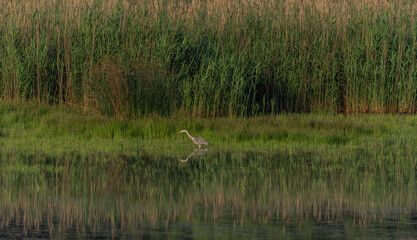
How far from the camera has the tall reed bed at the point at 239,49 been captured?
60.6ft

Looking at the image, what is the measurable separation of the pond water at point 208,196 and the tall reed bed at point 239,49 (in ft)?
20.4

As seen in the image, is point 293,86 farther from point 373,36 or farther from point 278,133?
point 278,133

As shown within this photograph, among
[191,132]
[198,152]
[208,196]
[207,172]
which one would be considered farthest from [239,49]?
[208,196]

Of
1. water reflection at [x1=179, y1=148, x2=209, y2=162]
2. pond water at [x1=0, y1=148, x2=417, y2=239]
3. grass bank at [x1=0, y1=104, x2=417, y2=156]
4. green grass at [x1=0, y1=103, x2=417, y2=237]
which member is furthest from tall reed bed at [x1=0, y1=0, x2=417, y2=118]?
pond water at [x1=0, y1=148, x2=417, y2=239]

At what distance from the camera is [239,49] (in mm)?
19266

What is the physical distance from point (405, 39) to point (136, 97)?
8065 millimetres

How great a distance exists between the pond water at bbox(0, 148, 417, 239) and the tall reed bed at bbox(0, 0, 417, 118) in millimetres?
6227

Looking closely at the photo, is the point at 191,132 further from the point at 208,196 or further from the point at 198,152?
the point at 208,196

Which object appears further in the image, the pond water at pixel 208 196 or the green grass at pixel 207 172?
the green grass at pixel 207 172

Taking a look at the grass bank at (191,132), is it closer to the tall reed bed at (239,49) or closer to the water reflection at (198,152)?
the water reflection at (198,152)

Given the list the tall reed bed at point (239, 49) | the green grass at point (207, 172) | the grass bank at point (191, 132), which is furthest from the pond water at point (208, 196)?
the tall reed bed at point (239, 49)

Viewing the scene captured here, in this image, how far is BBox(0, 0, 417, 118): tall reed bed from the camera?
1848 cm

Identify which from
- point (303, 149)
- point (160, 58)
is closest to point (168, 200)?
point (303, 149)

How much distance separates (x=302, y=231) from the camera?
711 centimetres
